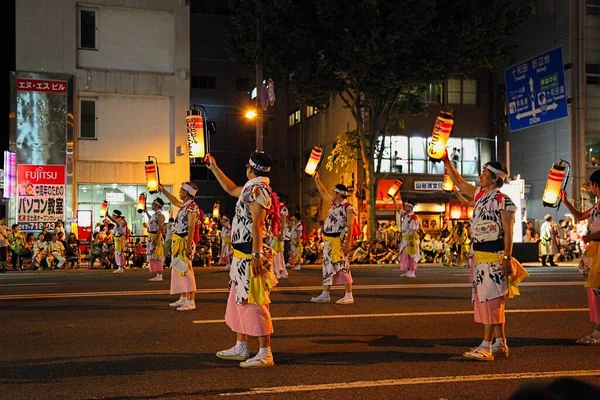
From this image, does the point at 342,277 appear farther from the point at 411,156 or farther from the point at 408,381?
the point at 411,156

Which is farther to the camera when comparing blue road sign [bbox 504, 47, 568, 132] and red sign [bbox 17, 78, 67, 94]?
red sign [bbox 17, 78, 67, 94]

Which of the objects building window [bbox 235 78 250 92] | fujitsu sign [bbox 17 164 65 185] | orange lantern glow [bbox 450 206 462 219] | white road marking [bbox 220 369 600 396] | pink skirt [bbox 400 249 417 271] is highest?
building window [bbox 235 78 250 92]

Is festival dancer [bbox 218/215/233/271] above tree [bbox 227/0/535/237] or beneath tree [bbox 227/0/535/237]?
beneath

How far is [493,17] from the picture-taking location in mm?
25438

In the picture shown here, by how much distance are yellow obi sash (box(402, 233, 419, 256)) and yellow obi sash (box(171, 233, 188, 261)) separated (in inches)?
345

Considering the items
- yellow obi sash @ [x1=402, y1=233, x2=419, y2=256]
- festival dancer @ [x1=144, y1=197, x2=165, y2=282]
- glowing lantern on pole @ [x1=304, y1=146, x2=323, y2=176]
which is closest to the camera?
glowing lantern on pole @ [x1=304, y1=146, x2=323, y2=176]

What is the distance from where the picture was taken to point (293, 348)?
7.77 meters

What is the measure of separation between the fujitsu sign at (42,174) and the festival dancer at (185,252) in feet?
59.6

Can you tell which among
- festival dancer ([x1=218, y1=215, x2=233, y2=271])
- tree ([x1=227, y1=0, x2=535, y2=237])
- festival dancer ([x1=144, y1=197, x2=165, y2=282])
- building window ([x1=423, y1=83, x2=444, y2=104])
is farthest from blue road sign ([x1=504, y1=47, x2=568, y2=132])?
festival dancer ([x1=144, y1=197, x2=165, y2=282])

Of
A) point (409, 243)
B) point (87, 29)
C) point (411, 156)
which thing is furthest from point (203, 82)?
point (409, 243)

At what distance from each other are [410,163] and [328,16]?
13430mm

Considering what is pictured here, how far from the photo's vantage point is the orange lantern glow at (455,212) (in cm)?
3674

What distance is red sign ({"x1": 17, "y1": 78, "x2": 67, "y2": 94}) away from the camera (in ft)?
90.6

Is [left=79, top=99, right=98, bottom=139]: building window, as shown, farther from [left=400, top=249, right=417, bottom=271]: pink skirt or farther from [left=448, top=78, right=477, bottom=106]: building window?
[left=448, top=78, right=477, bottom=106]: building window
